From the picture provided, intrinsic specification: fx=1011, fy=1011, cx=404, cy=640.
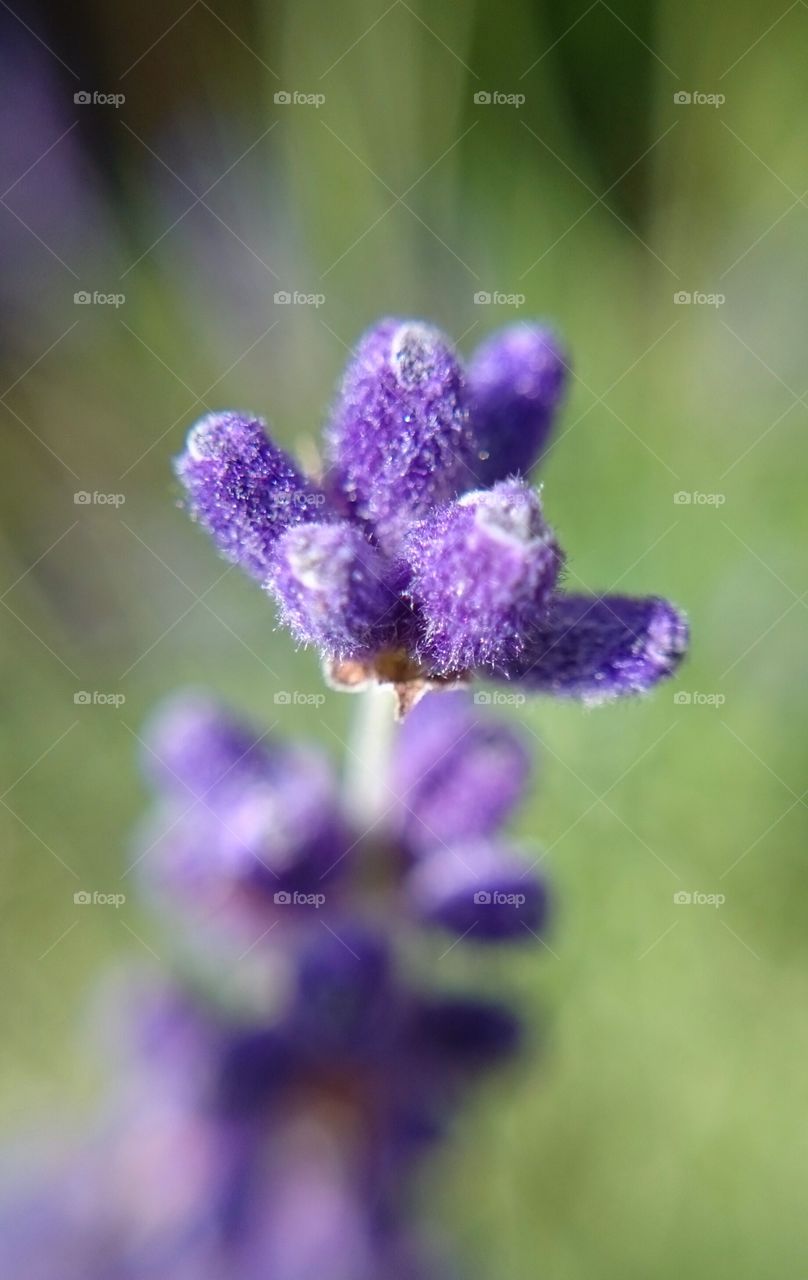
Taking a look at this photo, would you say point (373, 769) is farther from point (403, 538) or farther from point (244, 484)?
point (244, 484)

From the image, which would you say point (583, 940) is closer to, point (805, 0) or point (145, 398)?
point (145, 398)

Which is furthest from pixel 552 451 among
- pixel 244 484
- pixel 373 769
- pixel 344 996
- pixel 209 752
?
pixel 244 484

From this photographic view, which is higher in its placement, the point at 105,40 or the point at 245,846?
A: the point at 105,40

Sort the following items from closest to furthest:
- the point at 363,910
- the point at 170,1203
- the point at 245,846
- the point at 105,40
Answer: the point at 245,846, the point at 363,910, the point at 170,1203, the point at 105,40

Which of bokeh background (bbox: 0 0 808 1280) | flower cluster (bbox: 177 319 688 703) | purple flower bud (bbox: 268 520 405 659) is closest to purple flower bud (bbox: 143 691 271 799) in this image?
flower cluster (bbox: 177 319 688 703)

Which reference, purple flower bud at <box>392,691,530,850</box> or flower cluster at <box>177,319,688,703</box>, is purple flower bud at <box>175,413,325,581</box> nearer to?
flower cluster at <box>177,319,688,703</box>

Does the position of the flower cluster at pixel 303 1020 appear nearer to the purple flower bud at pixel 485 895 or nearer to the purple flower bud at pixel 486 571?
the purple flower bud at pixel 485 895

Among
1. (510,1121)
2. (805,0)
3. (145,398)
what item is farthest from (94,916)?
(805,0)
